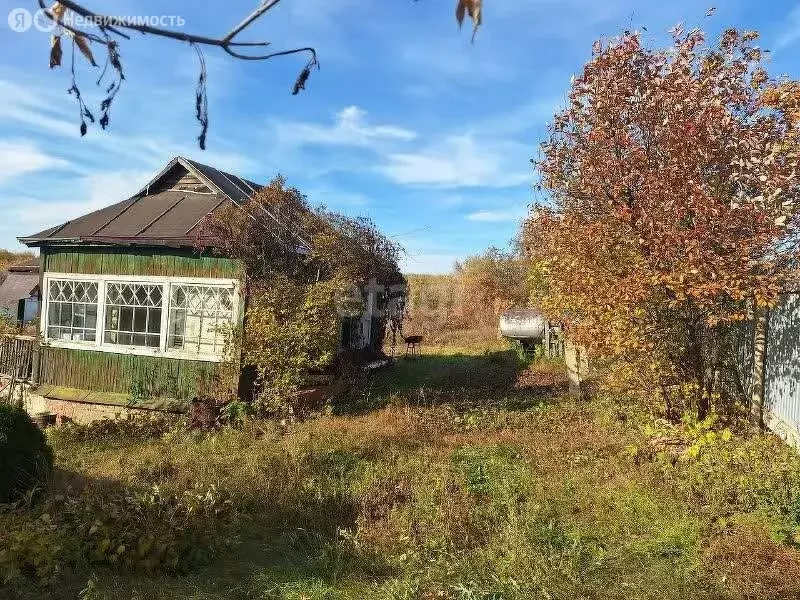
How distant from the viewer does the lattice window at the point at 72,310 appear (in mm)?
12133

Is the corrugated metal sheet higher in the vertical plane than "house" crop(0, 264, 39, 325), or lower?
lower

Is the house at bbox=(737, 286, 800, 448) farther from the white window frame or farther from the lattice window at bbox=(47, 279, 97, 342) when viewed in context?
the lattice window at bbox=(47, 279, 97, 342)

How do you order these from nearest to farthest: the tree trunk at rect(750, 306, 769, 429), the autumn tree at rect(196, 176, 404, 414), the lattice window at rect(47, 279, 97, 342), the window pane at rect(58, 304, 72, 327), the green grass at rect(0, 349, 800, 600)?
the green grass at rect(0, 349, 800, 600), the tree trunk at rect(750, 306, 769, 429), the autumn tree at rect(196, 176, 404, 414), the lattice window at rect(47, 279, 97, 342), the window pane at rect(58, 304, 72, 327)

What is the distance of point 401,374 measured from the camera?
51.4 feet

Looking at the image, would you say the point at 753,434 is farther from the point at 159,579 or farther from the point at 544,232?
the point at 159,579

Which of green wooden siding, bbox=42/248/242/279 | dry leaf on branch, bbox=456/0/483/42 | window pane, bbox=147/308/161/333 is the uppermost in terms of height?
green wooden siding, bbox=42/248/242/279

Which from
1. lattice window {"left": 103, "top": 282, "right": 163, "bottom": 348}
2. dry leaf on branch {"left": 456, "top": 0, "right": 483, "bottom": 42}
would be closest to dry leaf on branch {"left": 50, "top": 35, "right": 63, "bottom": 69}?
dry leaf on branch {"left": 456, "top": 0, "right": 483, "bottom": 42}

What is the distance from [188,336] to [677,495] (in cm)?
903

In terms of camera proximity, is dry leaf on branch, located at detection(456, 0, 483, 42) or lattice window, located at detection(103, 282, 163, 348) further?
lattice window, located at detection(103, 282, 163, 348)

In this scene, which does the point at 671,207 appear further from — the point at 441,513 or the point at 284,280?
the point at 284,280

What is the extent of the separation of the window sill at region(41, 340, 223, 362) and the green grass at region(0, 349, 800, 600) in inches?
75.6

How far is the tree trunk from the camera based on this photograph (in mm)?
7398

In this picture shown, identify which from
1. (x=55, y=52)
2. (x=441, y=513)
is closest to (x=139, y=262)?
(x=441, y=513)

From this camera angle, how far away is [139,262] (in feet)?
38.3
